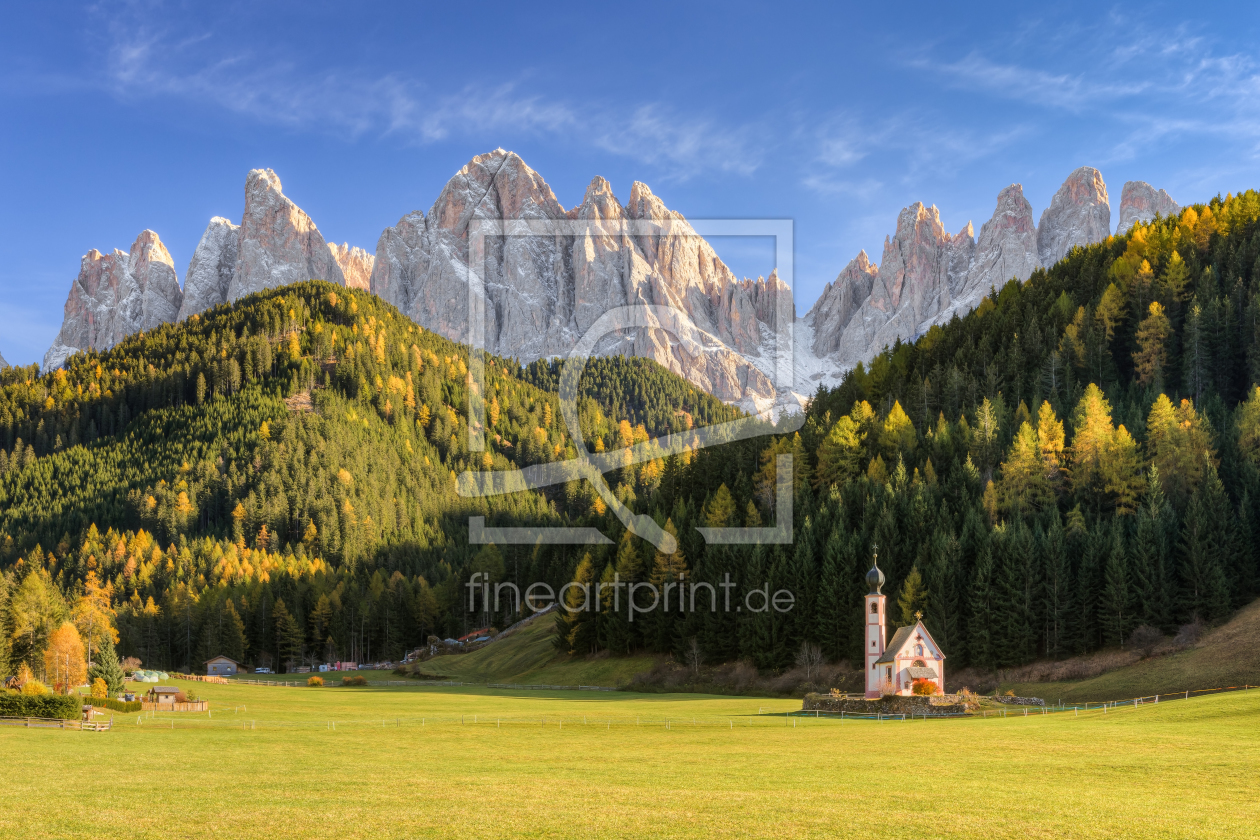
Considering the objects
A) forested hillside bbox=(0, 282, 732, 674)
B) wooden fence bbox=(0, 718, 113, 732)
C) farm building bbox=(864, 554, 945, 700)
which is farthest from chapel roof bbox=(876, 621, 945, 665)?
forested hillside bbox=(0, 282, 732, 674)

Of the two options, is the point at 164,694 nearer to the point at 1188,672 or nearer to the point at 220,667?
the point at 220,667

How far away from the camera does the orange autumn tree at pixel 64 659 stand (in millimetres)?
82062

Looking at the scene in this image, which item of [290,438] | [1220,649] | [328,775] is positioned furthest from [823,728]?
[290,438]

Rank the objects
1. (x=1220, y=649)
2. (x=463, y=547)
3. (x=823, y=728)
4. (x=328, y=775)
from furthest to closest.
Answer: (x=463, y=547), (x=1220, y=649), (x=823, y=728), (x=328, y=775)

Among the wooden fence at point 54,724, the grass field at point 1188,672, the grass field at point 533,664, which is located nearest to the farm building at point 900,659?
the grass field at point 1188,672

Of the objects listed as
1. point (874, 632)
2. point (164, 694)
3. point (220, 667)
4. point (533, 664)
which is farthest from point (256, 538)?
point (874, 632)

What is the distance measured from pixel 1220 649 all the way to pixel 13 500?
7718 inches

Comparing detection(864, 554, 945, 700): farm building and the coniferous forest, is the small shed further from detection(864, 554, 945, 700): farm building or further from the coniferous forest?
detection(864, 554, 945, 700): farm building

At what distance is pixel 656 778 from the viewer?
3048 cm

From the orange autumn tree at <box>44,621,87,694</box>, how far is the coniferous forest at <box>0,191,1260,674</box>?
95.3 inches

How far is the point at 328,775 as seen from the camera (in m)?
31.8

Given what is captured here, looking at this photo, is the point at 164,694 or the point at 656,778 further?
the point at 164,694

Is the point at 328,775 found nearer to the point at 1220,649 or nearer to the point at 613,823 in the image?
the point at 613,823

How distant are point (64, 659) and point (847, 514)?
70905 millimetres
